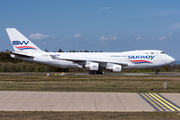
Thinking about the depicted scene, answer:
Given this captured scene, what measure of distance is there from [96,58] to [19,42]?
17.0m

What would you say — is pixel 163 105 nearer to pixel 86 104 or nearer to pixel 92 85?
pixel 86 104

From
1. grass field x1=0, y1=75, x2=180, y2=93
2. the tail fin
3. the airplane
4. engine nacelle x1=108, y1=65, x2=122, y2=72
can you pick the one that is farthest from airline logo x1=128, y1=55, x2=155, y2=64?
the tail fin

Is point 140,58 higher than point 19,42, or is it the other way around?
point 19,42

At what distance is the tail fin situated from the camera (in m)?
46.7

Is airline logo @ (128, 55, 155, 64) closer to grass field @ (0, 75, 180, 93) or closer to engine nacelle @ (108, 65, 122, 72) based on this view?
engine nacelle @ (108, 65, 122, 72)

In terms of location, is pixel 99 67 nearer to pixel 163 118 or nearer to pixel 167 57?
pixel 167 57

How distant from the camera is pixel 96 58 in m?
44.4

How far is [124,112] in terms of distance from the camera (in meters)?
12.5

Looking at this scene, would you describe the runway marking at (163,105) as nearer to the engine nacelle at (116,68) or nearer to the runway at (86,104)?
the runway at (86,104)

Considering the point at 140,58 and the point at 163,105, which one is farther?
the point at 140,58

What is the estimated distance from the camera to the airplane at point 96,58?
43344mm

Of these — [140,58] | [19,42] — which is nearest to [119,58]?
[140,58]

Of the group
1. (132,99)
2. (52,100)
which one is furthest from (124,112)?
(52,100)

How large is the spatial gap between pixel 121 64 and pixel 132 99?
27.3 m
